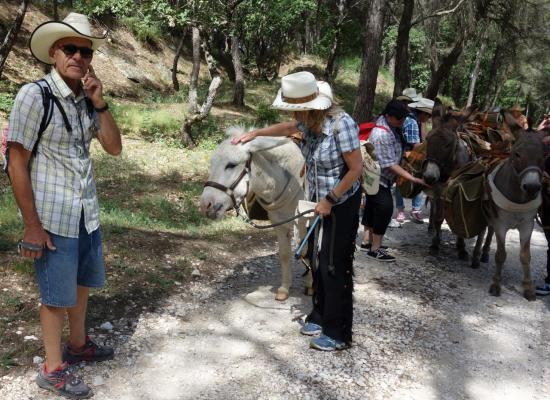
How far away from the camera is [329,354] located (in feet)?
13.2

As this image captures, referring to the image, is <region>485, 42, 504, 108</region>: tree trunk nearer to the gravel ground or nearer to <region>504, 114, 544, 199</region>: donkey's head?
<region>504, 114, 544, 199</region>: donkey's head

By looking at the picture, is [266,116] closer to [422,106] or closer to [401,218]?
[401,218]

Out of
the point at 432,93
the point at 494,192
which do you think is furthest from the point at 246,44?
the point at 494,192

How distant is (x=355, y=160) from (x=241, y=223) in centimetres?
450

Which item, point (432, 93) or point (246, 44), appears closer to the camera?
point (432, 93)

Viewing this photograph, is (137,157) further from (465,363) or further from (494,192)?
(465,363)

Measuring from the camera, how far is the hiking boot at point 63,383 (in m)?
3.15

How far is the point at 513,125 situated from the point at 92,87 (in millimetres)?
4499

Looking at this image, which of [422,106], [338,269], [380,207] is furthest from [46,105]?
[422,106]

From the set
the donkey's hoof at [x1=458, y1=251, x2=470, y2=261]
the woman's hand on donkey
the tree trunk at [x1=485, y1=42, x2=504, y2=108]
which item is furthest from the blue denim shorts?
the tree trunk at [x1=485, y1=42, x2=504, y2=108]

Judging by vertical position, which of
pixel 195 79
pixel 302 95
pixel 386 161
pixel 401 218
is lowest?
pixel 401 218

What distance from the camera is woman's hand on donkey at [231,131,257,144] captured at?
13.6 feet

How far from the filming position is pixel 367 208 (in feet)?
20.9

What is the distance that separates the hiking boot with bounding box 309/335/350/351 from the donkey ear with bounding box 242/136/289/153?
1.74m
